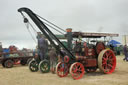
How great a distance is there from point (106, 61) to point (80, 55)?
46.0 inches

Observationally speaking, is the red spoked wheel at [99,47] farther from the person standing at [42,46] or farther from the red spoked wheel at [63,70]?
the person standing at [42,46]

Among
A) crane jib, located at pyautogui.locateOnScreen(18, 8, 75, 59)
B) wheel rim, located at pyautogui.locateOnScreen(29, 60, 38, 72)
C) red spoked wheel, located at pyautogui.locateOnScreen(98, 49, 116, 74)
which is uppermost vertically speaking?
crane jib, located at pyautogui.locateOnScreen(18, 8, 75, 59)

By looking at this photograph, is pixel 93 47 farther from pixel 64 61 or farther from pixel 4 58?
pixel 4 58

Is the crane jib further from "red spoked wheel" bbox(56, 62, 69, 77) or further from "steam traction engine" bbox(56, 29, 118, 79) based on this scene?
"steam traction engine" bbox(56, 29, 118, 79)

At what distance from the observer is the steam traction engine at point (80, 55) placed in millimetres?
6787

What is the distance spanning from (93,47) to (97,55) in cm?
42

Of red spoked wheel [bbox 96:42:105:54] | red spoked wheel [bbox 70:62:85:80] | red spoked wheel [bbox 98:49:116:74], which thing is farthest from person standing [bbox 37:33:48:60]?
red spoked wheel [bbox 98:49:116:74]

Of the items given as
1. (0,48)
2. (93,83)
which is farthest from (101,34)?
(0,48)

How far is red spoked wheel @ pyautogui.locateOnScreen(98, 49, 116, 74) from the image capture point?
7051mm

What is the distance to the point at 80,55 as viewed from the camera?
738cm

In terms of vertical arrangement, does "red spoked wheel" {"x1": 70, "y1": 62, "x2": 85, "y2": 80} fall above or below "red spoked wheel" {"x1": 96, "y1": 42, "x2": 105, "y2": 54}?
below

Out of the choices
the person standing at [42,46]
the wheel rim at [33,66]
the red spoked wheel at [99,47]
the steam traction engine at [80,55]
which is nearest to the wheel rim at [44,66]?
the person standing at [42,46]

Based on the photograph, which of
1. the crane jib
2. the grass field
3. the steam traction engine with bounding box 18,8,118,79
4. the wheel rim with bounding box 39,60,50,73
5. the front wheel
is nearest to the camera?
the grass field

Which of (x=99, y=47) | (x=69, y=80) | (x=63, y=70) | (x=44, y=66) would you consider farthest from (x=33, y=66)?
(x=99, y=47)
